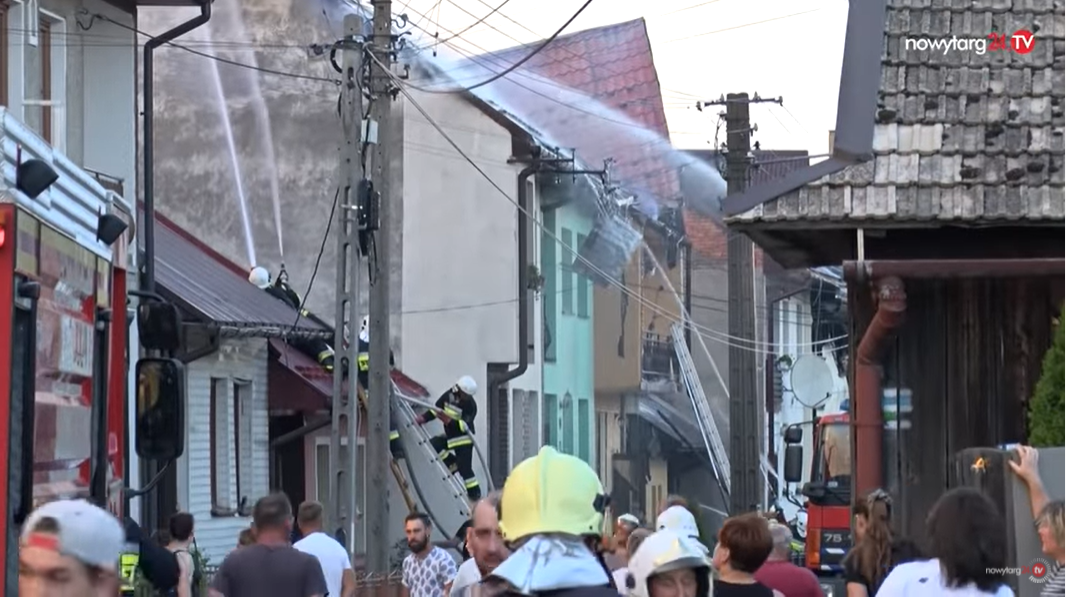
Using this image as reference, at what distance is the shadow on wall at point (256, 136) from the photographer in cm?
3384

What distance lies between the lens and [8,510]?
5090 millimetres

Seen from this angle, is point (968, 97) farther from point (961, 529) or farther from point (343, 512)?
point (343, 512)

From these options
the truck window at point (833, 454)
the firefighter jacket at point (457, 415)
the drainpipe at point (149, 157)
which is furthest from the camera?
A: the firefighter jacket at point (457, 415)

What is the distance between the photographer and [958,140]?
12.1m

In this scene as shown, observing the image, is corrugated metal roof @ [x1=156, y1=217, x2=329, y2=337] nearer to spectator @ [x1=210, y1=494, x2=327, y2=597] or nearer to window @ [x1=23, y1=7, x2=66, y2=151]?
window @ [x1=23, y1=7, x2=66, y2=151]

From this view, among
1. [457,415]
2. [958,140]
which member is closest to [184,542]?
[958,140]

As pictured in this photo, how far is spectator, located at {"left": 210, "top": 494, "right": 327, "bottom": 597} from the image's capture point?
10.2m

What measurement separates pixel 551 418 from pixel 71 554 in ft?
123

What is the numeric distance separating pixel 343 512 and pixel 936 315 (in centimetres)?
971

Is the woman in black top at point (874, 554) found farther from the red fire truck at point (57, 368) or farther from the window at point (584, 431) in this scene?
the window at point (584, 431)

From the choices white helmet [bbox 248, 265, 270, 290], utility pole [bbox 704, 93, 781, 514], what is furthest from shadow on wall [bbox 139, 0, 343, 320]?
utility pole [bbox 704, 93, 781, 514]

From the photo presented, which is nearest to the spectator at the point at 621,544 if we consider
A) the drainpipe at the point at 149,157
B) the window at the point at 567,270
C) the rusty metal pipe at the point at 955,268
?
the rusty metal pipe at the point at 955,268

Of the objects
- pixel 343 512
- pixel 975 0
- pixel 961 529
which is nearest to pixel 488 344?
pixel 343 512

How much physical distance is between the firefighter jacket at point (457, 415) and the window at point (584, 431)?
12.3 metres
